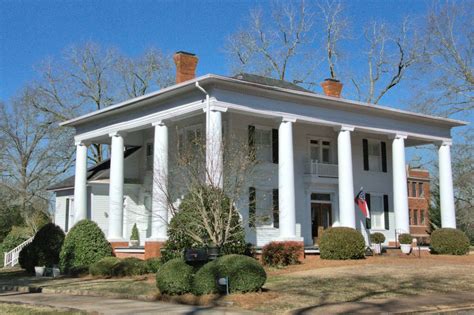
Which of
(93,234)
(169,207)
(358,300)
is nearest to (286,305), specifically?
(358,300)

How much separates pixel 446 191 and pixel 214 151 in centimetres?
1659

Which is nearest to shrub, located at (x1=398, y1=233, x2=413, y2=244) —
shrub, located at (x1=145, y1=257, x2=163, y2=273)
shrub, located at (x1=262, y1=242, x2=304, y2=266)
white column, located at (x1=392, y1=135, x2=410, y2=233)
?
white column, located at (x1=392, y1=135, x2=410, y2=233)

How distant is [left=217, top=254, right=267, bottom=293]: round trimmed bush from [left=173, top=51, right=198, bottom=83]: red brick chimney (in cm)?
1438

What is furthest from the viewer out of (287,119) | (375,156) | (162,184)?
(375,156)

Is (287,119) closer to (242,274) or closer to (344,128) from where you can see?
(344,128)

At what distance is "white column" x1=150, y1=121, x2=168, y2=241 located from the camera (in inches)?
Result: 924

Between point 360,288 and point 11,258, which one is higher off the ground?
point 11,258

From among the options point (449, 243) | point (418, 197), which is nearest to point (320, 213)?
point (449, 243)

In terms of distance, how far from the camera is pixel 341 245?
24250 mm

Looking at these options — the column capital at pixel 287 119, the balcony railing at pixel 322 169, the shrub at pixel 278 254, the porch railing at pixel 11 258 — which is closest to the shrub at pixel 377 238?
the balcony railing at pixel 322 169

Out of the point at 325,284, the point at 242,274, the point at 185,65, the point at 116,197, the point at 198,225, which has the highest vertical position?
the point at 185,65

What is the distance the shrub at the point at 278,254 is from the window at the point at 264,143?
6.16 meters

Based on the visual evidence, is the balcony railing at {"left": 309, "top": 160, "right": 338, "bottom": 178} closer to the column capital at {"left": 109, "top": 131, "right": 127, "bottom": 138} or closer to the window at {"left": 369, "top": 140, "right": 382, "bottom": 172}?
the window at {"left": 369, "top": 140, "right": 382, "bottom": 172}

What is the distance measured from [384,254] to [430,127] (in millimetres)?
8741
